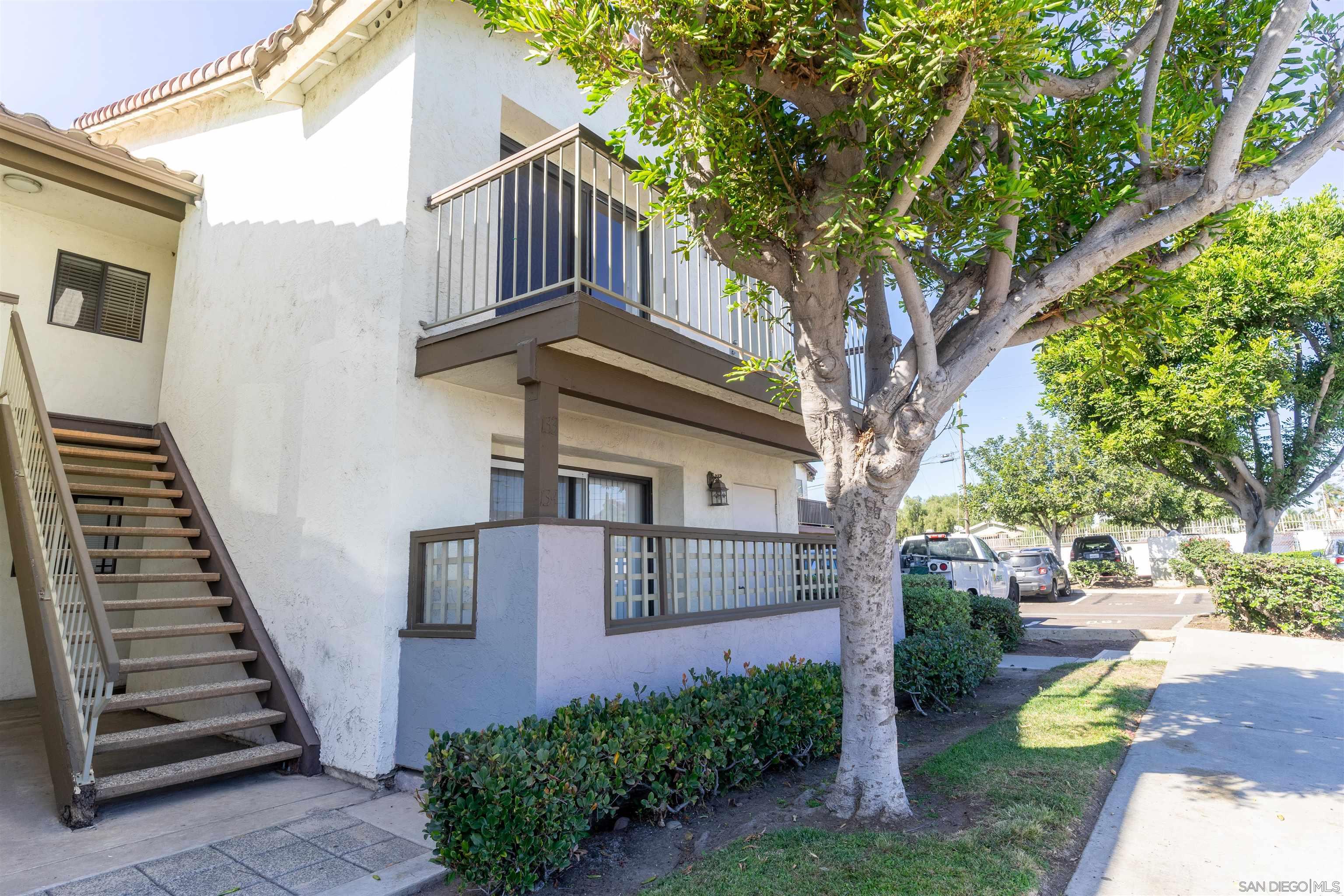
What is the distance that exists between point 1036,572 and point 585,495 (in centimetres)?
1722

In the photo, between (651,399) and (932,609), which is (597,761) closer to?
(651,399)

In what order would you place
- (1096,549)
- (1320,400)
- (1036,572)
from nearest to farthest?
(1320,400), (1036,572), (1096,549)

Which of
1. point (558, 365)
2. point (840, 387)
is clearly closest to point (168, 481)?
point (558, 365)

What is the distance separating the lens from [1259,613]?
11438 mm

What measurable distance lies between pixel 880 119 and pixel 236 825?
5521 millimetres

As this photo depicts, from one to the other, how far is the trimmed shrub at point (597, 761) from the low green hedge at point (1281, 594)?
385 inches

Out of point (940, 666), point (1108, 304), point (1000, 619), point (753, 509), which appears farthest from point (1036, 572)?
point (1108, 304)

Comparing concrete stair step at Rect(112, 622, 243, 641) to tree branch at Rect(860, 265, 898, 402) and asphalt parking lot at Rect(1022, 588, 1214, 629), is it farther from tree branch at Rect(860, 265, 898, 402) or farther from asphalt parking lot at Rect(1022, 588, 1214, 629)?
asphalt parking lot at Rect(1022, 588, 1214, 629)

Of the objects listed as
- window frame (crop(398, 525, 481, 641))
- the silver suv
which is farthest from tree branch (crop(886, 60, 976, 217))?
the silver suv

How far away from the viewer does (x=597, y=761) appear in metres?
3.76

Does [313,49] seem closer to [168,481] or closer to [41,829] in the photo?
[168,481]

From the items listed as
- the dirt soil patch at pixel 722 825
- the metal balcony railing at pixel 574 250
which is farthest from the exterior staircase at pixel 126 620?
the metal balcony railing at pixel 574 250

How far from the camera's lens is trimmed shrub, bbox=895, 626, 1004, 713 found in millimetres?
6992

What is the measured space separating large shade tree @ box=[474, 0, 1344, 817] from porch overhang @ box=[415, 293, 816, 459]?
96 centimetres
